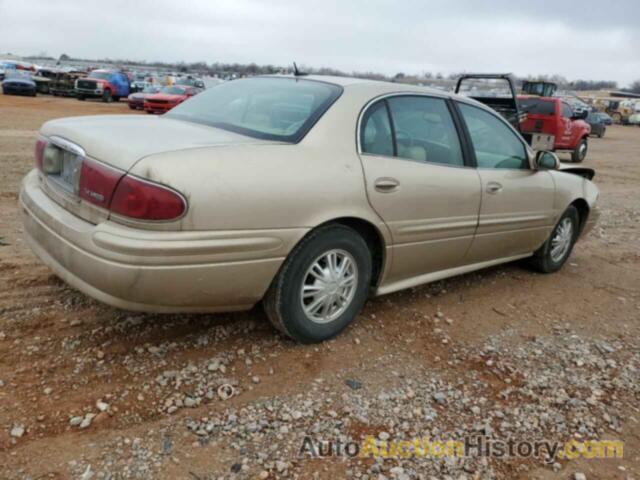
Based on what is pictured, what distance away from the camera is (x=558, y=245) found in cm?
498

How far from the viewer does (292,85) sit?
3.57m

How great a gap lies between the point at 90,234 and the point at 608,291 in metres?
4.15

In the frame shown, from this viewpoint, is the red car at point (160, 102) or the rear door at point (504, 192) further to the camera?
the red car at point (160, 102)

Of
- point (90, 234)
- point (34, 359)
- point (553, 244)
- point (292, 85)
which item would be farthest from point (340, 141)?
point (553, 244)

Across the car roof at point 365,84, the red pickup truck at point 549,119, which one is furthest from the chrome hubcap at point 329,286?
the red pickup truck at point 549,119

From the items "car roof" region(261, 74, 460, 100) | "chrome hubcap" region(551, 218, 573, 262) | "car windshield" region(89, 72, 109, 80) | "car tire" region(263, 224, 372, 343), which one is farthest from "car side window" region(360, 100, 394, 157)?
"car windshield" region(89, 72, 109, 80)

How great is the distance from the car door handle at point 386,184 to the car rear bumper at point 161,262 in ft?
1.93

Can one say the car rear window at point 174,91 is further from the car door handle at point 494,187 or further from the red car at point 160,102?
the car door handle at point 494,187

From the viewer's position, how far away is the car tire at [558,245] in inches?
192

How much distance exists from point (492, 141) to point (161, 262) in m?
2.78

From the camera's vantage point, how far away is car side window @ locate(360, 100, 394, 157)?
3.21 meters

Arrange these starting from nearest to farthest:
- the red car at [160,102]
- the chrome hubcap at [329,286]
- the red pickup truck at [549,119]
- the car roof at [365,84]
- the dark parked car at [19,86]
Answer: the chrome hubcap at [329,286] < the car roof at [365,84] < the red pickup truck at [549,119] < the red car at [160,102] < the dark parked car at [19,86]

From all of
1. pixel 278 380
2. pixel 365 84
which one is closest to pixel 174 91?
pixel 365 84

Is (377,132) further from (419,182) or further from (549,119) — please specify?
(549,119)
